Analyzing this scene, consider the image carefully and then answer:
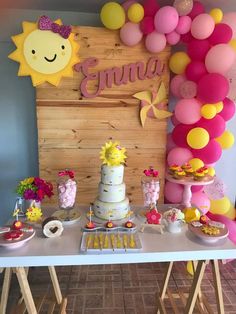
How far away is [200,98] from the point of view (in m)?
2.14

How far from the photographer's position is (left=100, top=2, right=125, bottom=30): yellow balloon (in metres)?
2.01

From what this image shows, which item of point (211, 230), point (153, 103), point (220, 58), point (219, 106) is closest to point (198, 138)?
point (219, 106)

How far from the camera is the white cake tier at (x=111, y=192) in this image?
1.62 metres

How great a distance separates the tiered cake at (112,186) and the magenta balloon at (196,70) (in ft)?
3.22

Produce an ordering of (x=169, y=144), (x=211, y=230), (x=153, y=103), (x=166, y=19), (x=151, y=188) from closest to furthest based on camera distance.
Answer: (x=211, y=230) < (x=151, y=188) < (x=166, y=19) < (x=153, y=103) < (x=169, y=144)

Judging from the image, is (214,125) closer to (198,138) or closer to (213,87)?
(198,138)

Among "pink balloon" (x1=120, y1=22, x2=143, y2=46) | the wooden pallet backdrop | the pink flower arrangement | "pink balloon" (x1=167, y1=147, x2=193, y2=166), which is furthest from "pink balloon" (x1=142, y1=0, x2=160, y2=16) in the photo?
the pink flower arrangement

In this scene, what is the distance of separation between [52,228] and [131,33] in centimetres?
154

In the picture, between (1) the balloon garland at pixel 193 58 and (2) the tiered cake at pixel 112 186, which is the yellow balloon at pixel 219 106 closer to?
(1) the balloon garland at pixel 193 58

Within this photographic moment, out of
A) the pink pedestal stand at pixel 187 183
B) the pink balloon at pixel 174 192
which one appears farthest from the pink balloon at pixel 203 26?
the pink balloon at pixel 174 192

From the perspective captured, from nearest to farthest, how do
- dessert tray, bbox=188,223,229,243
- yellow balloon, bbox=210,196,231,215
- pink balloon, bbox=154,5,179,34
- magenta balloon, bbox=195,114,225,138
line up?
1. dessert tray, bbox=188,223,229,243
2. pink balloon, bbox=154,5,179,34
3. magenta balloon, bbox=195,114,225,138
4. yellow balloon, bbox=210,196,231,215

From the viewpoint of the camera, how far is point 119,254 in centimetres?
131

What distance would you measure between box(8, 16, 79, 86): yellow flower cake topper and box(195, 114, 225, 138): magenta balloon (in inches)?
44.5

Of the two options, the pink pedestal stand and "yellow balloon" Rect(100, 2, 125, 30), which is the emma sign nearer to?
"yellow balloon" Rect(100, 2, 125, 30)
